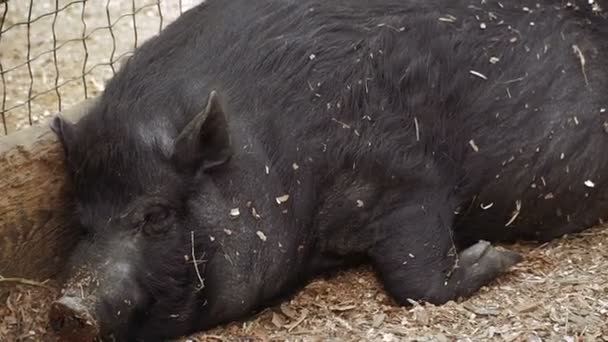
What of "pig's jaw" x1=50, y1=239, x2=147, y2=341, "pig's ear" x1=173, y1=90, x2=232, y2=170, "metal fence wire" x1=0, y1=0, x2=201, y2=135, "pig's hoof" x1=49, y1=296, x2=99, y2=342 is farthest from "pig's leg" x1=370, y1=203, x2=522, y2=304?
"metal fence wire" x1=0, y1=0, x2=201, y2=135

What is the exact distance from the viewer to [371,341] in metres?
4.04

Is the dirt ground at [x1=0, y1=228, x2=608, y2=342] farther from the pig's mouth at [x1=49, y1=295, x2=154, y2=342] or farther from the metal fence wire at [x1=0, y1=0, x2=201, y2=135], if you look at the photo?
the metal fence wire at [x1=0, y1=0, x2=201, y2=135]

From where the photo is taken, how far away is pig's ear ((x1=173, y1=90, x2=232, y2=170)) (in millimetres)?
3967

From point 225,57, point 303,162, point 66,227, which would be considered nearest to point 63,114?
point 66,227

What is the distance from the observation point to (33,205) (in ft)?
14.5

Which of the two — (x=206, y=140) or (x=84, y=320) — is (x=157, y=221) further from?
(x=84, y=320)

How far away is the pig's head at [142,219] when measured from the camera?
4.04 m

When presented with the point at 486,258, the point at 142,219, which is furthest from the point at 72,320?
the point at 486,258

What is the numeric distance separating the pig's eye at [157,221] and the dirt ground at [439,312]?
0.42m

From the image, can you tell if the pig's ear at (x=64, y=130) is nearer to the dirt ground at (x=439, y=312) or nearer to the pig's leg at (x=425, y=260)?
the dirt ground at (x=439, y=312)

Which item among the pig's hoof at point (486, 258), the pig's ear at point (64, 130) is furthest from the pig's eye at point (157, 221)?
the pig's hoof at point (486, 258)

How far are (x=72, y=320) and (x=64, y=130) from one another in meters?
0.72

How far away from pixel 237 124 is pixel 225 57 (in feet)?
0.93

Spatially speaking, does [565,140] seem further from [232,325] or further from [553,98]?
[232,325]
